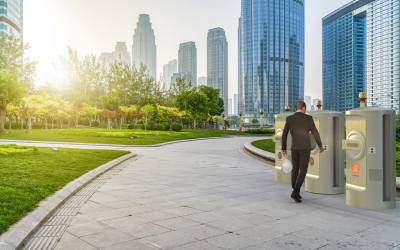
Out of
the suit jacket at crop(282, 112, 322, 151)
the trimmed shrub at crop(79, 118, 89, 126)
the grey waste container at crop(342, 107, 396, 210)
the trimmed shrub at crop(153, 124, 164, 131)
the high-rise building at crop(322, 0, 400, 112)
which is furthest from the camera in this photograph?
the high-rise building at crop(322, 0, 400, 112)

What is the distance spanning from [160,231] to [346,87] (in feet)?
567

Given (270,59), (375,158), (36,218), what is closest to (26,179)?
(36,218)

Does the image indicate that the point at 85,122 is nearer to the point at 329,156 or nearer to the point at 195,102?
the point at 195,102

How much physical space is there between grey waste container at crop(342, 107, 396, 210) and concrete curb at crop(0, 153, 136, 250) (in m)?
5.03

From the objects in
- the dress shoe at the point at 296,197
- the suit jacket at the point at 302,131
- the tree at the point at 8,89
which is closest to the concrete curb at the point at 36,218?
the dress shoe at the point at 296,197

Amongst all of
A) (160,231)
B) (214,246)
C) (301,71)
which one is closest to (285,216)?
(214,246)

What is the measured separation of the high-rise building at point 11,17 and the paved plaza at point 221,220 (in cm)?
9124

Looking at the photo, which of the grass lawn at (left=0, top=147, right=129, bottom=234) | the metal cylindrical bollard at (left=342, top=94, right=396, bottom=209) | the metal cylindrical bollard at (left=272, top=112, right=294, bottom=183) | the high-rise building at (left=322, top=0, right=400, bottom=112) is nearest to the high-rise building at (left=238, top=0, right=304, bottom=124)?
the high-rise building at (left=322, top=0, right=400, bottom=112)

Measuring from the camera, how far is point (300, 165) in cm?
541

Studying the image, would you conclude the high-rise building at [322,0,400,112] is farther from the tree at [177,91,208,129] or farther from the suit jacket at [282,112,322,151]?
the suit jacket at [282,112,322,151]

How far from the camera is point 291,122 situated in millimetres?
5520

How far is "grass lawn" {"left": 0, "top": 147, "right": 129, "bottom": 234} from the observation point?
4291 mm

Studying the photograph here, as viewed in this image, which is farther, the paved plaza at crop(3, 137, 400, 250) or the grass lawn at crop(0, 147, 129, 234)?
the grass lawn at crop(0, 147, 129, 234)

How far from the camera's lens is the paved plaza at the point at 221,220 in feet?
11.2
